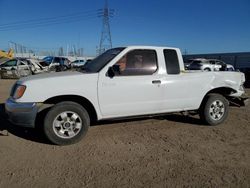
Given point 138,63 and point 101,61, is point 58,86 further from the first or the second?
point 138,63

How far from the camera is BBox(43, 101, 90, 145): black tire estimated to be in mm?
4262

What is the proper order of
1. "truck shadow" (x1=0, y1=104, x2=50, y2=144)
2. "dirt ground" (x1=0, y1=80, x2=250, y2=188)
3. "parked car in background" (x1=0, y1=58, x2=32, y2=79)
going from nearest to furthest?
"dirt ground" (x1=0, y1=80, x2=250, y2=188)
"truck shadow" (x1=0, y1=104, x2=50, y2=144)
"parked car in background" (x1=0, y1=58, x2=32, y2=79)

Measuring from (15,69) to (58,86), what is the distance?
1552 cm

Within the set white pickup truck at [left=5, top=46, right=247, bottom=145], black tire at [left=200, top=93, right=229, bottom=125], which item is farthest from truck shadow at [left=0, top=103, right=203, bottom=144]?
white pickup truck at [left=5, top=46, right=247, bottom=145]

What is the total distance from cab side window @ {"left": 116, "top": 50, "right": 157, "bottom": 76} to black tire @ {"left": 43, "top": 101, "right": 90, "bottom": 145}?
111 cm

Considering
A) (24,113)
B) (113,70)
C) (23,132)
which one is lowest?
(23,132)

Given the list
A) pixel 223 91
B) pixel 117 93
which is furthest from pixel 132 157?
pixel 223 91

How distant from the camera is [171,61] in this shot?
5.22 m

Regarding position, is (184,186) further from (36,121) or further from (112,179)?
(36,121)

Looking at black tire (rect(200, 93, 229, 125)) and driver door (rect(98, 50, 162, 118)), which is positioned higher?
driver door (rect(98, 50, 162, 118))

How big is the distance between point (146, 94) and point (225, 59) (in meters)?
32.9

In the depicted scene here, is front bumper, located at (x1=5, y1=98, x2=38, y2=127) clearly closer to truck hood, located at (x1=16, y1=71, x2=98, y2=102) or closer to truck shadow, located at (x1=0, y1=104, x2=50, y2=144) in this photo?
truck hood, located at (x1=16, y1=71, x2=98, y2=102)

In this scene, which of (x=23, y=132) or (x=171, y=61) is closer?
(x=23, y=132)

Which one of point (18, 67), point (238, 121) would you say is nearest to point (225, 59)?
point (18, 67)
